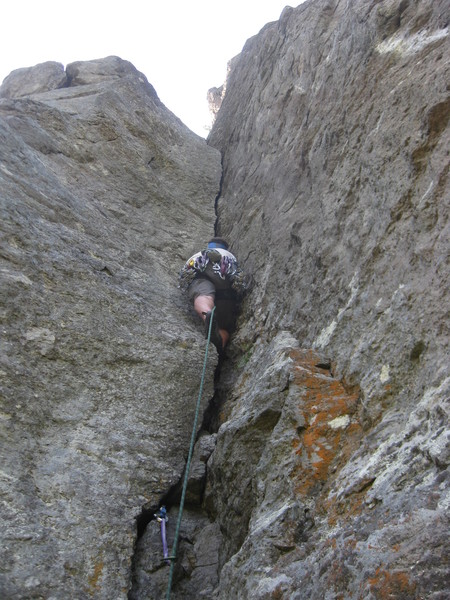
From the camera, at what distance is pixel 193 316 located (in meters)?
7.55

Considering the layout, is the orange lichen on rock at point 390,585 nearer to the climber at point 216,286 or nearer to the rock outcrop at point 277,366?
the rock outcrop at point 277,366

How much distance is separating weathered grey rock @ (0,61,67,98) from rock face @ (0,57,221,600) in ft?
11.7

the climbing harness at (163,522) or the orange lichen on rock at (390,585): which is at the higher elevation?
the orange lichen on rock at (390,585)

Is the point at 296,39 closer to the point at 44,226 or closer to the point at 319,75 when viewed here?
the point at 319,75

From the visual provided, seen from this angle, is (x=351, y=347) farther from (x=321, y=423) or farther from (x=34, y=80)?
(x=34, y=80)

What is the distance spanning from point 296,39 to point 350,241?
5.77m

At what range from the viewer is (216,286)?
25.6 feet

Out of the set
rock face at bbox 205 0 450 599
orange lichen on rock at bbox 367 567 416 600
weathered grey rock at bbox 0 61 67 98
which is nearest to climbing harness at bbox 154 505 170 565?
rock face at bbox 205 0 450 599

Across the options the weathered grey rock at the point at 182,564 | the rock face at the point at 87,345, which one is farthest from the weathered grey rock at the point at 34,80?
the weathered grey rock at the point at 182,564

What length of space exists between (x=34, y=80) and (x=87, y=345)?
10.6 meters

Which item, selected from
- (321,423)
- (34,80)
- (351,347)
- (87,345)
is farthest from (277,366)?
(34,80)

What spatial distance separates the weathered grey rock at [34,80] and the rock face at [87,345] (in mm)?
3567

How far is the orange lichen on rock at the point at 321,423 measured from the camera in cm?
397

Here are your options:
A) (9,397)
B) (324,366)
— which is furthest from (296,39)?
(9,397)
